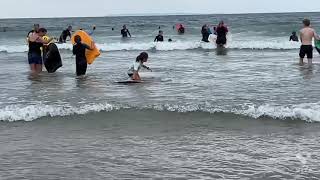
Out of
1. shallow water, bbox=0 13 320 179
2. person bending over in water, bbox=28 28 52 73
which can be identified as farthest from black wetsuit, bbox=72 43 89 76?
person bending over in water, bbox=28 28 52 73

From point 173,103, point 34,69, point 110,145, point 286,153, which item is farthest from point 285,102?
point 34,69

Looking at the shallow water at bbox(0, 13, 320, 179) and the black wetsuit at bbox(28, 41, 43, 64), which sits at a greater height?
the black wetsuit at bbox(28, 41, 43, 64)

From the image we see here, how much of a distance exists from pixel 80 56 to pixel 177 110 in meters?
5.60

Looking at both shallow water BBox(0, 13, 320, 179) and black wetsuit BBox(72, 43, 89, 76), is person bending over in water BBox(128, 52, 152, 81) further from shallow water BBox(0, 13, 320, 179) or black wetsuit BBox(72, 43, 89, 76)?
black wetsuit BBox(72, 43, 89, 76)

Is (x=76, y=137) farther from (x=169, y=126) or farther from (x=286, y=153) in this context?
(x=286, y=153)

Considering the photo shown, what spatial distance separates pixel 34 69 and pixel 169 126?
7.96 metres

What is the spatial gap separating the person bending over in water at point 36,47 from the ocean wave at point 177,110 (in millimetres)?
4877

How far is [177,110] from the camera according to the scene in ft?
27.7

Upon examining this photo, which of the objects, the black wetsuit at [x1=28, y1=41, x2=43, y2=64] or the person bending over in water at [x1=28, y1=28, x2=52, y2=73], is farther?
the black wetsuit at [x1=28, y1=41, x2=43, y2=64]

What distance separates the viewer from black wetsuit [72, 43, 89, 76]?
1337 centimetres

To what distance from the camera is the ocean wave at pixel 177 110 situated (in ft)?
25.4

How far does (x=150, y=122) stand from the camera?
7707 millimetres

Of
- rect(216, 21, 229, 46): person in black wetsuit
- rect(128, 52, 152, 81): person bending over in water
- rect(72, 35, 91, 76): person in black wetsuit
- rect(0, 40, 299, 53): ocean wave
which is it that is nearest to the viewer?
rect(128, 52, 152, 81): person bending over in water

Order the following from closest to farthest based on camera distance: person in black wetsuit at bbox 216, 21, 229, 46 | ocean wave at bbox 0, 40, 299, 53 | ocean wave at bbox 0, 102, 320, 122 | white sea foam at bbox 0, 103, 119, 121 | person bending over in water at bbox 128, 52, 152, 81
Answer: ocean wave at bbox 0, 102, 320, 122
white sea foam at bbox 0, 103, 119, 121
person bending over in water at bbox 128, 52, 152, 81
person in black wetsuit at bbox 216, 21, 229, 46
ocean wave at bbox 0, 40, 299, 53
